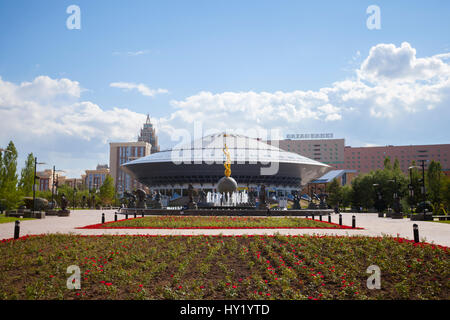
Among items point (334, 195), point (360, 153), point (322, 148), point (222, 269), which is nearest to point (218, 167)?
point (334, 195)

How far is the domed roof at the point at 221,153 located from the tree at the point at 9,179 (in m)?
51.0

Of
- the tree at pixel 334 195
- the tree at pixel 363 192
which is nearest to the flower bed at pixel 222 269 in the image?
the tree at pixel 363 192

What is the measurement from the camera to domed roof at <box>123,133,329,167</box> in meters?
88.9

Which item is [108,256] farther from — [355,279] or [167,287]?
[355,279]

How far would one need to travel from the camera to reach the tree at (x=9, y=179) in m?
38.0

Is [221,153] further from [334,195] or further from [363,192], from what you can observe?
[363,192]

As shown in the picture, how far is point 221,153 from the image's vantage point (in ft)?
303

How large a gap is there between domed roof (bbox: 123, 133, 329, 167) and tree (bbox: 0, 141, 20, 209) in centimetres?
5102

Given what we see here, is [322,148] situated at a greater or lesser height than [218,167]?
greater

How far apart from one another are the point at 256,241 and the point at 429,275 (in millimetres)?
7129

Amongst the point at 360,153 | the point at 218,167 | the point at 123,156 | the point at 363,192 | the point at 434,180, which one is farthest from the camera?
the point at 360,153

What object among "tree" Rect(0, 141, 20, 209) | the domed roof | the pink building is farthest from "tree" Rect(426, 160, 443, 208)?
the pink building

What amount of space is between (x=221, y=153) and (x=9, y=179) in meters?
57.9
